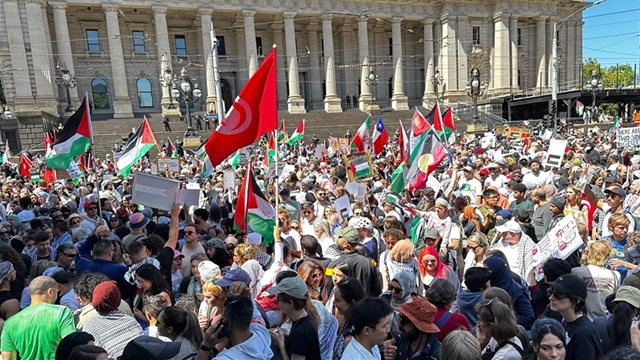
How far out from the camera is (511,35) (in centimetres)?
4822

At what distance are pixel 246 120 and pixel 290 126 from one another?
31848 mm

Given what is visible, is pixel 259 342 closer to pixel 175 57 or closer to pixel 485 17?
pixel 175 57

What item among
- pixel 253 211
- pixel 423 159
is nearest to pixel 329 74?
pixel 423 159

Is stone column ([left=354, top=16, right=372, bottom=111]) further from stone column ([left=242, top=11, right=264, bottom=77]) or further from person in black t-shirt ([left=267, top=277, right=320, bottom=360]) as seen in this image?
person in black t-shirt ([left=267, top=277, right=320, bottom=360])

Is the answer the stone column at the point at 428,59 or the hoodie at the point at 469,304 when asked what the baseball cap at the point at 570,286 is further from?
the stone column at the point at 428,59

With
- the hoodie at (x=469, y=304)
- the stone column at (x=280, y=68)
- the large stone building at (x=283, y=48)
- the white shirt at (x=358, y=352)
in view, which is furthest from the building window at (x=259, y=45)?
the white shirt at (x=358, y=352)

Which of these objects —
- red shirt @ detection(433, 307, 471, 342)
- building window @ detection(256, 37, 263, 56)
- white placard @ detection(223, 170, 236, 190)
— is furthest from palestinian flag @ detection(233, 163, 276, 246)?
building window @ detection(256, 37, 263, 56)

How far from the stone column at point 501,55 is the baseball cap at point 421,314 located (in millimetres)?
49482

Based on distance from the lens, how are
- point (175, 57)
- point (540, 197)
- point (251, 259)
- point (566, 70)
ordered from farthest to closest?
point (566, 70) < point (175, 57) < point (540, 197) < point (251, 259)

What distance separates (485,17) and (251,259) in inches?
1951

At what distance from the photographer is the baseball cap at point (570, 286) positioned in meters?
3.36

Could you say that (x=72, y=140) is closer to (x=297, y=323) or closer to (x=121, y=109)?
(x=297, y=323)

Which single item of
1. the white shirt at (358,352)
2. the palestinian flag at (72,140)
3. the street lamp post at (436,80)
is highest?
the street lamp post at (436,80)

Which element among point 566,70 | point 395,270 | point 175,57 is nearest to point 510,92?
point 566,70
